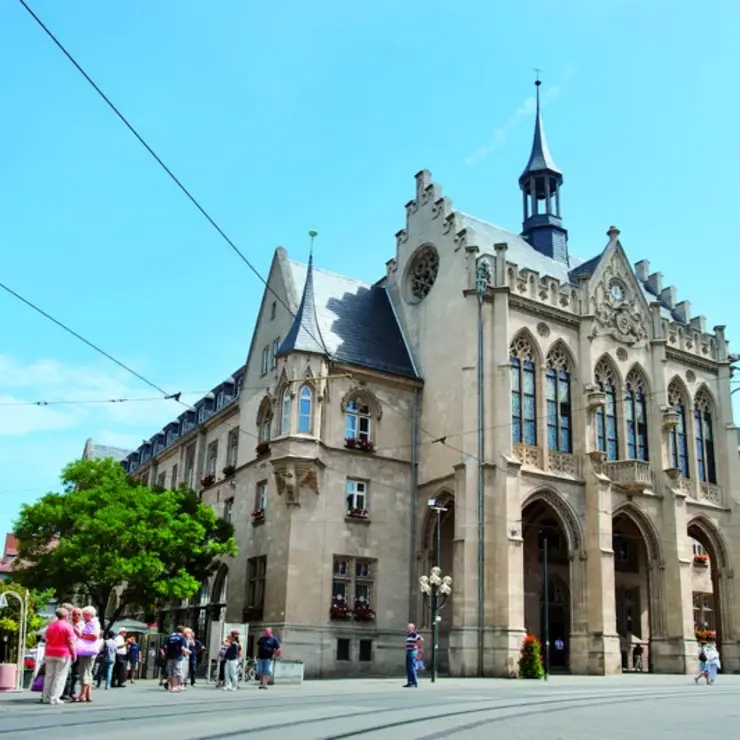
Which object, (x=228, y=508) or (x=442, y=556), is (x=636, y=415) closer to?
(x=442, y=556)

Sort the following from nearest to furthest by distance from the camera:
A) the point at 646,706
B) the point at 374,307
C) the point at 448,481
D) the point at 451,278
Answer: the point at 646,706 < the point at 448,481 < the point at 451,278 < the point at 374,307

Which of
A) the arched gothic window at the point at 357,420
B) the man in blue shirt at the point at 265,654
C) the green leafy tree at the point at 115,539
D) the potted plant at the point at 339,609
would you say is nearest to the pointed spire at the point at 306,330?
the arched gothic window at the point at 357,420

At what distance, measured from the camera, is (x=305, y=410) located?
35.1 m

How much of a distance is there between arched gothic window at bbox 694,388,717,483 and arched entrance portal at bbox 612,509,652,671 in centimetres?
476

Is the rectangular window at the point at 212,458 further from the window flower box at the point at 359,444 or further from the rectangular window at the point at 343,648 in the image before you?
the rectangular window at the point at 343,648

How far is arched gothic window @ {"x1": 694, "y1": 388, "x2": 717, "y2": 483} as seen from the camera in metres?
43.3

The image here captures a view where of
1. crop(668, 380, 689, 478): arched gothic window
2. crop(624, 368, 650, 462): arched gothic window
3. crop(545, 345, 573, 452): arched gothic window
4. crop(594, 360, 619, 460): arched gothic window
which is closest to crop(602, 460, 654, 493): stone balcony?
crop(594, 360, 619, 460): arched gothic window

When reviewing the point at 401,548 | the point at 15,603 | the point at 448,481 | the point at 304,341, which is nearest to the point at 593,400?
the point at 448,481

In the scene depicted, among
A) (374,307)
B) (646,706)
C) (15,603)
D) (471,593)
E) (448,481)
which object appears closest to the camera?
(646,706)

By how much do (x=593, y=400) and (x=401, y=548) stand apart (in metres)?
10.2

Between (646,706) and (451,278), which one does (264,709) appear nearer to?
(646,706)

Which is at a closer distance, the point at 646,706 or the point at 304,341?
the point at 646,706

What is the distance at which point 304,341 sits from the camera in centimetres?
3572

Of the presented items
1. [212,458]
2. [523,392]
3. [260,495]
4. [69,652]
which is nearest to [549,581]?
[523,392]
